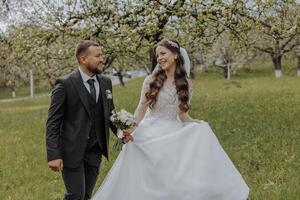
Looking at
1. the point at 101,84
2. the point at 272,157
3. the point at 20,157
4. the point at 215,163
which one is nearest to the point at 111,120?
the point at 101,84

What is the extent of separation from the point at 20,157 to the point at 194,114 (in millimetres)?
7993

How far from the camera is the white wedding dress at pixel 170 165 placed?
291 inches

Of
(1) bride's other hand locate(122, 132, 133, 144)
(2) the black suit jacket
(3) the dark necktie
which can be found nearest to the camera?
(2) the black suit jacket

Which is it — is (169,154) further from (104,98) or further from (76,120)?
(76,120)

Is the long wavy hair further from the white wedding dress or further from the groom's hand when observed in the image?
the groom's hand

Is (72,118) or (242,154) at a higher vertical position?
(72,118)

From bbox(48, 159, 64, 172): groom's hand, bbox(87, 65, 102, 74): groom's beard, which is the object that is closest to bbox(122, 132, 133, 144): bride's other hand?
bbox(87, 65, 102, 74): groom's beard

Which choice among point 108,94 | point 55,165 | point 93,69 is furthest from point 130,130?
point 55,165

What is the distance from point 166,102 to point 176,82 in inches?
12.6

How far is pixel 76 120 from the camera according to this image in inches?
269

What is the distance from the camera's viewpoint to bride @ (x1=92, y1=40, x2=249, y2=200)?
7.42 meters

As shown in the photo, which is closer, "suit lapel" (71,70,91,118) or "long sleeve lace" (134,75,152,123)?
"suit lapel" (71,70,91,118)

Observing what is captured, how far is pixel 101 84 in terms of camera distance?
7.12m

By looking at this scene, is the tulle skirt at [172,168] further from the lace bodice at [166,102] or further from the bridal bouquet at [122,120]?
the bridal bouquet at [122,120]
